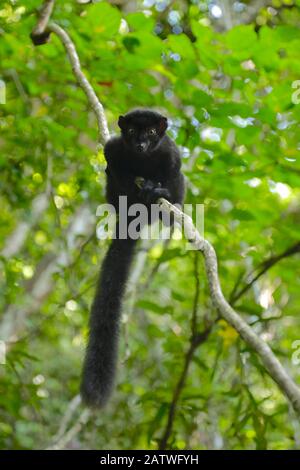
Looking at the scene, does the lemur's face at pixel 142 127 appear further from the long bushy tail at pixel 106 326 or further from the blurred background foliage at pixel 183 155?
the long bushy tail at pixel 106 326

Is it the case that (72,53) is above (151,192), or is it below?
above

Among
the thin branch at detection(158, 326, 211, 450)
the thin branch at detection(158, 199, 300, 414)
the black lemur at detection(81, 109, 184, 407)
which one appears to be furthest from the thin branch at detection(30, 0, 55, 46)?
the thin branch at detection(158, 326, 211, 450)

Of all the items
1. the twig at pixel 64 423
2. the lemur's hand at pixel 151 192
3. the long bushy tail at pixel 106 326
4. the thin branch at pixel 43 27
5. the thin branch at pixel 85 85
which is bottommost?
the twig at pixel 64 423

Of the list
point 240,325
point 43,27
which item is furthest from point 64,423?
point 43,27

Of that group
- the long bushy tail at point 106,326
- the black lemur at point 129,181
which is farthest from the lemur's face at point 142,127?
the long bushy tail at point 106,326

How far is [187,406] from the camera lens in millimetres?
4930

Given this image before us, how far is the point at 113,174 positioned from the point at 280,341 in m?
3.54

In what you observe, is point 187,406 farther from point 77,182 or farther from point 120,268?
point 77,182

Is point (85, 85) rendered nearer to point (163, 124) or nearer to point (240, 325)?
point (163, 124)

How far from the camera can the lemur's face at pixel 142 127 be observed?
15.9ft

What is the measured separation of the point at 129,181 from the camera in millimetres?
4934

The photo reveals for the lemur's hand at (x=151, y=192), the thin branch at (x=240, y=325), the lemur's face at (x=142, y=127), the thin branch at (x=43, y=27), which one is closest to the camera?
the thin branch at (x=240, y=325)

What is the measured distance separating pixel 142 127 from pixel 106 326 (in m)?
1.71

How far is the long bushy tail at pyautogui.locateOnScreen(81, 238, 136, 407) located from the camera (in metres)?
3.96
